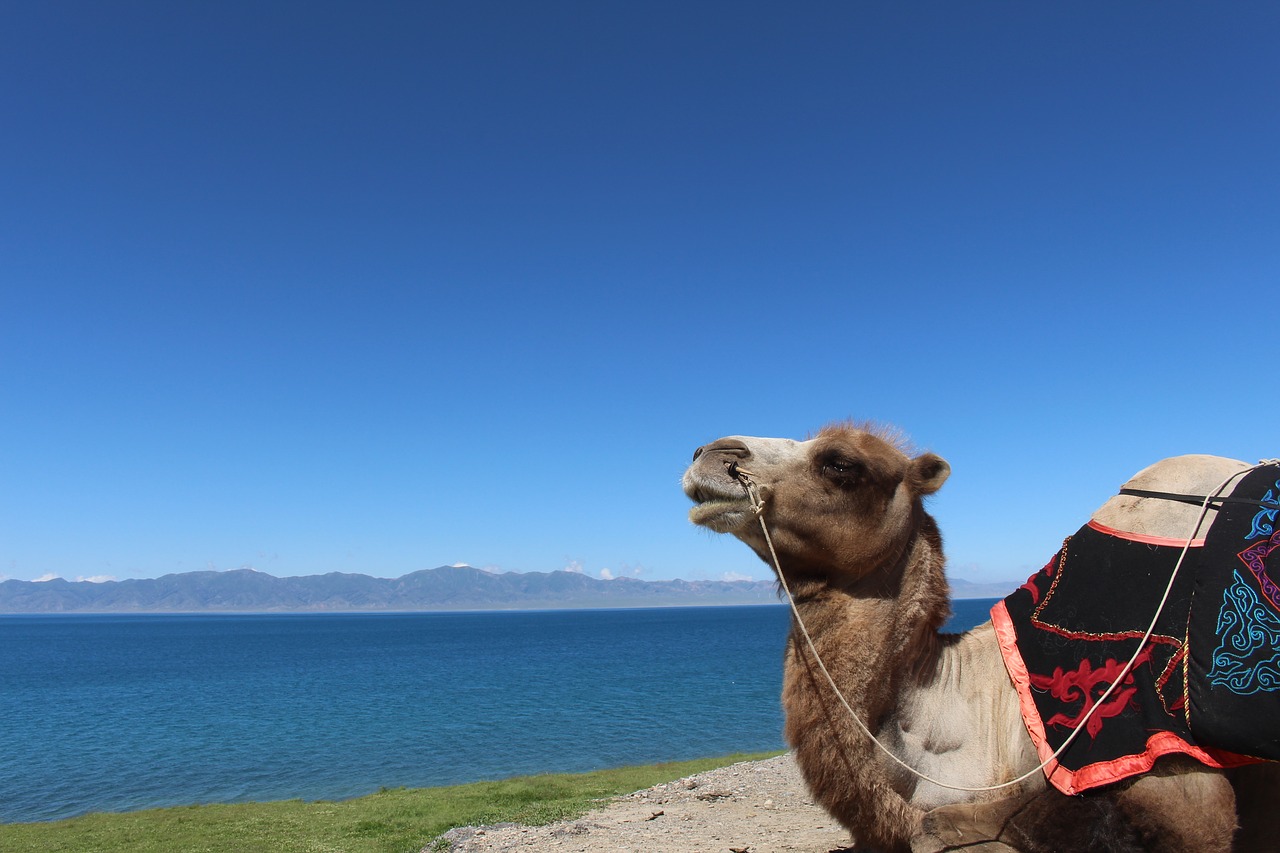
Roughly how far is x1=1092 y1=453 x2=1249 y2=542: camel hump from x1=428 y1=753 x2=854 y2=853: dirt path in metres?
6.29

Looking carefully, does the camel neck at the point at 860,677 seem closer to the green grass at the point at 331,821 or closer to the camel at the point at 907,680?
the camel at the point at 907,680

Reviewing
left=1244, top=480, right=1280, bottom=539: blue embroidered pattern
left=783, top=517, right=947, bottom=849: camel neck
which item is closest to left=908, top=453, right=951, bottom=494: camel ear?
left=783, top=517, right=947, bottom=849: camel neck

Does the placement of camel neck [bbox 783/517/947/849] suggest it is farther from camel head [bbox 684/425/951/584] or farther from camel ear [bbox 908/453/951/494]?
camel ear [bbox 908/453/951/494]

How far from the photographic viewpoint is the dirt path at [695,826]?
10.4 m

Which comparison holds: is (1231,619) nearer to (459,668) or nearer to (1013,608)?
(1013,608)

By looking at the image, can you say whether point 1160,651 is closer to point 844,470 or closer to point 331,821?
point 844,470

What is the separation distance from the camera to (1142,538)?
3311 millimetres

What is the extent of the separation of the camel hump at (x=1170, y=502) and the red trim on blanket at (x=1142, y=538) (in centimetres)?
1

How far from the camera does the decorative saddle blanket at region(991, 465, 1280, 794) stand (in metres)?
2.80

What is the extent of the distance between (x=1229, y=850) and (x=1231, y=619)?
0.75m

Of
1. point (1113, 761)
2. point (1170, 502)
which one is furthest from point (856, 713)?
point (1170, 502)

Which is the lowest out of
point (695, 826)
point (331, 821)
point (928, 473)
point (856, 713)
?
point (331, 821)

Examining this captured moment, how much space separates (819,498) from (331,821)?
17266 millimetres

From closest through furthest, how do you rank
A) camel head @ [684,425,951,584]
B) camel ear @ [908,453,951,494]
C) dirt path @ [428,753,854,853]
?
camel head @ [684,425,951,584], camel ear @ [908,453,951,494], dirt path @ [428,753,854,853]
